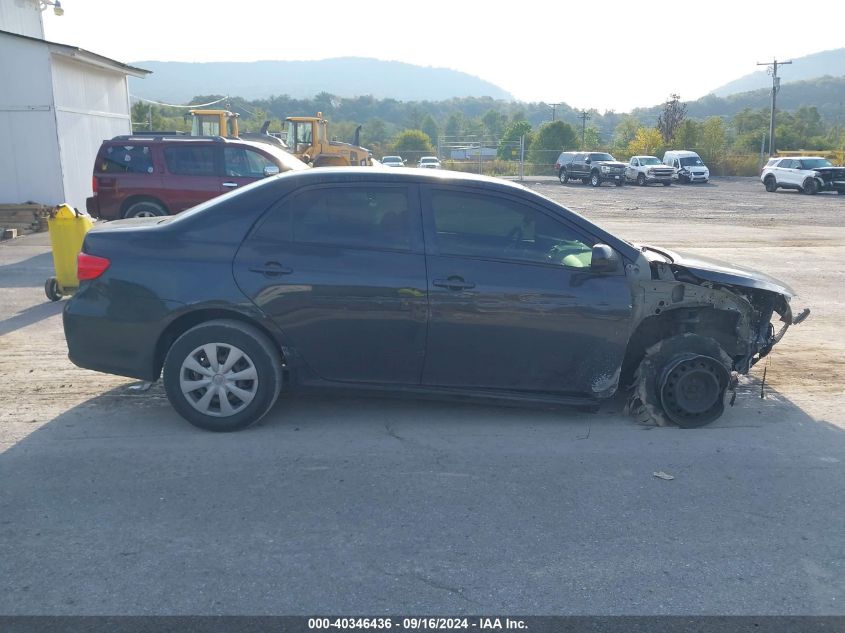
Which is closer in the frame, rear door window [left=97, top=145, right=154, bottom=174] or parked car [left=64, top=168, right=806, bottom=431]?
parked car [left=64, top=168, right=806, bottom=431]

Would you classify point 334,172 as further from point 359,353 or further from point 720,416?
point 720,416

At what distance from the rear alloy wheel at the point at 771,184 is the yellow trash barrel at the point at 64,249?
34656 mm

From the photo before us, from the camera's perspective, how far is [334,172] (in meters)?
5.44

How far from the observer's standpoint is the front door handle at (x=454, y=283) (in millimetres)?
5141

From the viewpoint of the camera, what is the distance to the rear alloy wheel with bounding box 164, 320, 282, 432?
5.12 metres

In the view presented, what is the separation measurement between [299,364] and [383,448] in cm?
81

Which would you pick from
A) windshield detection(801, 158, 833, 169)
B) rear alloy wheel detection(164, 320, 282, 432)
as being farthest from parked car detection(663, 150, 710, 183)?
rear alloy wheel detection(164, 320, 282, 432)

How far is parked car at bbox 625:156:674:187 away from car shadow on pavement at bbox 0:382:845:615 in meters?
39.7

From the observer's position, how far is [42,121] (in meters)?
17.8

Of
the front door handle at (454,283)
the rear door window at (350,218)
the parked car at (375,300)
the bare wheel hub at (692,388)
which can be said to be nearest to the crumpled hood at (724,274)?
the parked car at (375,300)

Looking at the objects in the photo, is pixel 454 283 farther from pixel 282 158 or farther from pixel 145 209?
pixel 145 209

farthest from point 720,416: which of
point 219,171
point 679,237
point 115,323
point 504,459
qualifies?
point 679,237

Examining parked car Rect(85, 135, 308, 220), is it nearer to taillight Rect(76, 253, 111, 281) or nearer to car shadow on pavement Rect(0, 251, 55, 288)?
car shadow on pavement Rect(0, 251, 55, 288)

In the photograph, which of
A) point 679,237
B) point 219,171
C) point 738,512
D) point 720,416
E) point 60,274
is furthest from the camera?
point 679,237
